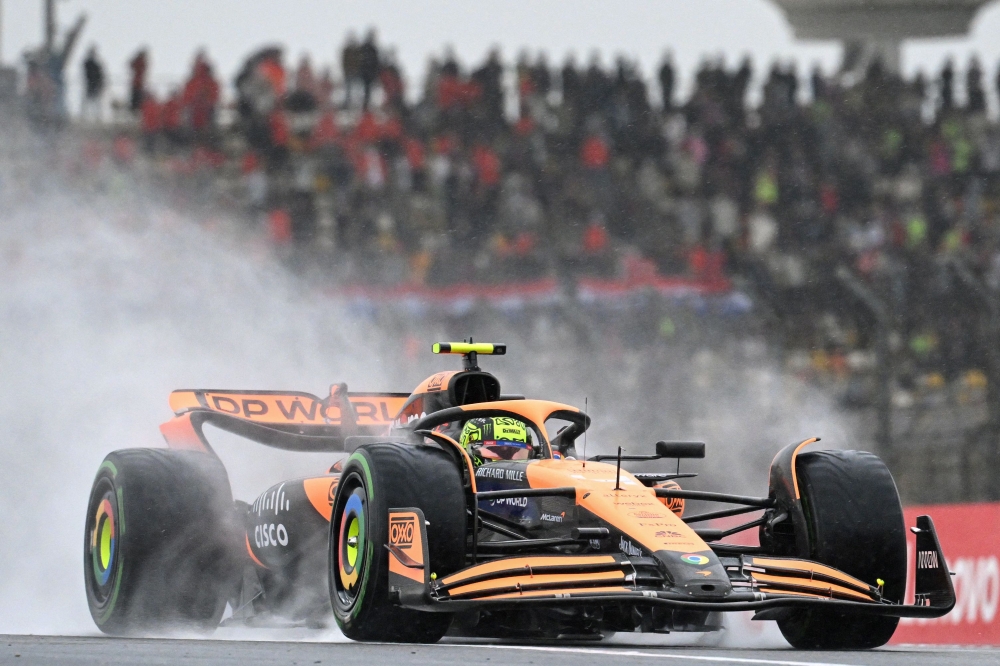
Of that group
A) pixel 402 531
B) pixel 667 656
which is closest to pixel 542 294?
pixel 402 531

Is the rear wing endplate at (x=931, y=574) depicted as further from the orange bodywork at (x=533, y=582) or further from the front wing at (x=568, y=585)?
the orange bodywork at (x=533, y=582)

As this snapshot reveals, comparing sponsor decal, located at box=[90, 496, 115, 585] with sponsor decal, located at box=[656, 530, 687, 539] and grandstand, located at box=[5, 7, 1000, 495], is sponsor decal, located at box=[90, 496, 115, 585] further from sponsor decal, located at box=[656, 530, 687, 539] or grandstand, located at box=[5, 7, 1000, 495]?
grandstand, located at box=[5, 7, 1000, 495]

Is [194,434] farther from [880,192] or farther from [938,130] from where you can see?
[938,130]

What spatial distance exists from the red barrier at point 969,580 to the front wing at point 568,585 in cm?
279

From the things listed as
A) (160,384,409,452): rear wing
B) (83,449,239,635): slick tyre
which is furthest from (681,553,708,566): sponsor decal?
(160,384,409,452): rear wing

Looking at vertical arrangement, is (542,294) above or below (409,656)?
above

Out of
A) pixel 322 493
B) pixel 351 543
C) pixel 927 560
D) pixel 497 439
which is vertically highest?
pixel 497 439

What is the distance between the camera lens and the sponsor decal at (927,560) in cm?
693

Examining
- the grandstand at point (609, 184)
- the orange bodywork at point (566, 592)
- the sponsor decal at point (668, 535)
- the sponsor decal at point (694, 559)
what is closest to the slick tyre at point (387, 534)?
the orange bodywork at point (566, 592)

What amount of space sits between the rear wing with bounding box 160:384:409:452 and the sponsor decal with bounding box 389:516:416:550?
10.3 ft

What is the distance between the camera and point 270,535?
27.2 feet

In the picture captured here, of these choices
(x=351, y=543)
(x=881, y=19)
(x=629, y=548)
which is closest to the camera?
(x=629, y=548)

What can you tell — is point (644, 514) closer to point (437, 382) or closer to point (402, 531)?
point (402, 531)

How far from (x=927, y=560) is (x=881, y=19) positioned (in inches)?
717
